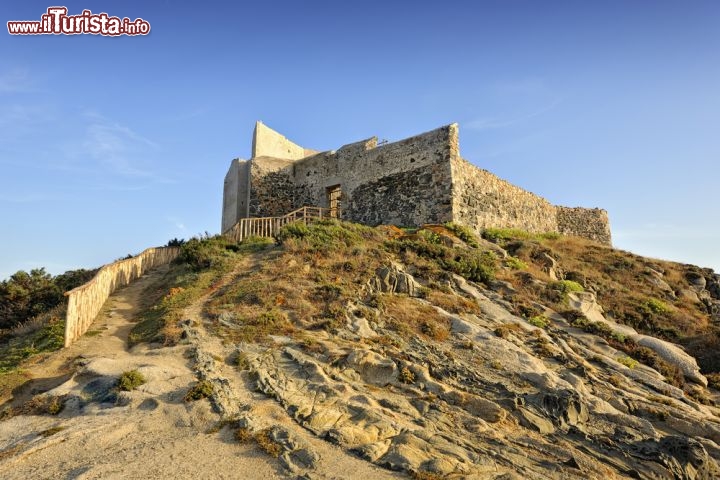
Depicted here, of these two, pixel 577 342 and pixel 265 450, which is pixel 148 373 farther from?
pixel 577 342

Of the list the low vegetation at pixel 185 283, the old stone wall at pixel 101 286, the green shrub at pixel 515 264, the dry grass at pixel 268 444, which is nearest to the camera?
the dry grass at pixel 268 444

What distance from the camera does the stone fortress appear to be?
1051 inches

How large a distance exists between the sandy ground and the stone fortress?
655 inches

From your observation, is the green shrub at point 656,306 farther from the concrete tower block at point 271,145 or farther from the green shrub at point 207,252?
the concrete tower block at point 271,145

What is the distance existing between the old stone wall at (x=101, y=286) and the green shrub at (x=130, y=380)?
14.7 feet

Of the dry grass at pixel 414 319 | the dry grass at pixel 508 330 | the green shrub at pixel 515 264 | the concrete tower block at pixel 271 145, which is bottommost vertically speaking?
the dry grass at pixel 508 330

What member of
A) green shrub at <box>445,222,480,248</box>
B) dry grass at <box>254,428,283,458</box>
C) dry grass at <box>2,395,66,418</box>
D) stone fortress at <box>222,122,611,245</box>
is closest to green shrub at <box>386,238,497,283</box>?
green shrub at <box>445,222,480,248</box>

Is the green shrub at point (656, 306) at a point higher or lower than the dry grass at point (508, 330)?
higher

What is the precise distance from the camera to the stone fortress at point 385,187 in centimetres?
2670

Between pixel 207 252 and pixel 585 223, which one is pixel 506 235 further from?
pixel 207 252

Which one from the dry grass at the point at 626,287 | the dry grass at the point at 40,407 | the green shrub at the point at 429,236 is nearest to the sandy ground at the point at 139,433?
the dry grass at the point at 40,407

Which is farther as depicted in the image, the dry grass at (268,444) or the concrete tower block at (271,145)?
the concrete tower block at (271,145)

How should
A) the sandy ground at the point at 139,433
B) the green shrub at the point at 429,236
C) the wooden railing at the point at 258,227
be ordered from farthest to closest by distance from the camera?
the wooden railing at the point at 258,227 < the green shrub at the point at 429,236 < the sandy ground at the point at 139,433

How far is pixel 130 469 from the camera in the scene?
7.96m
